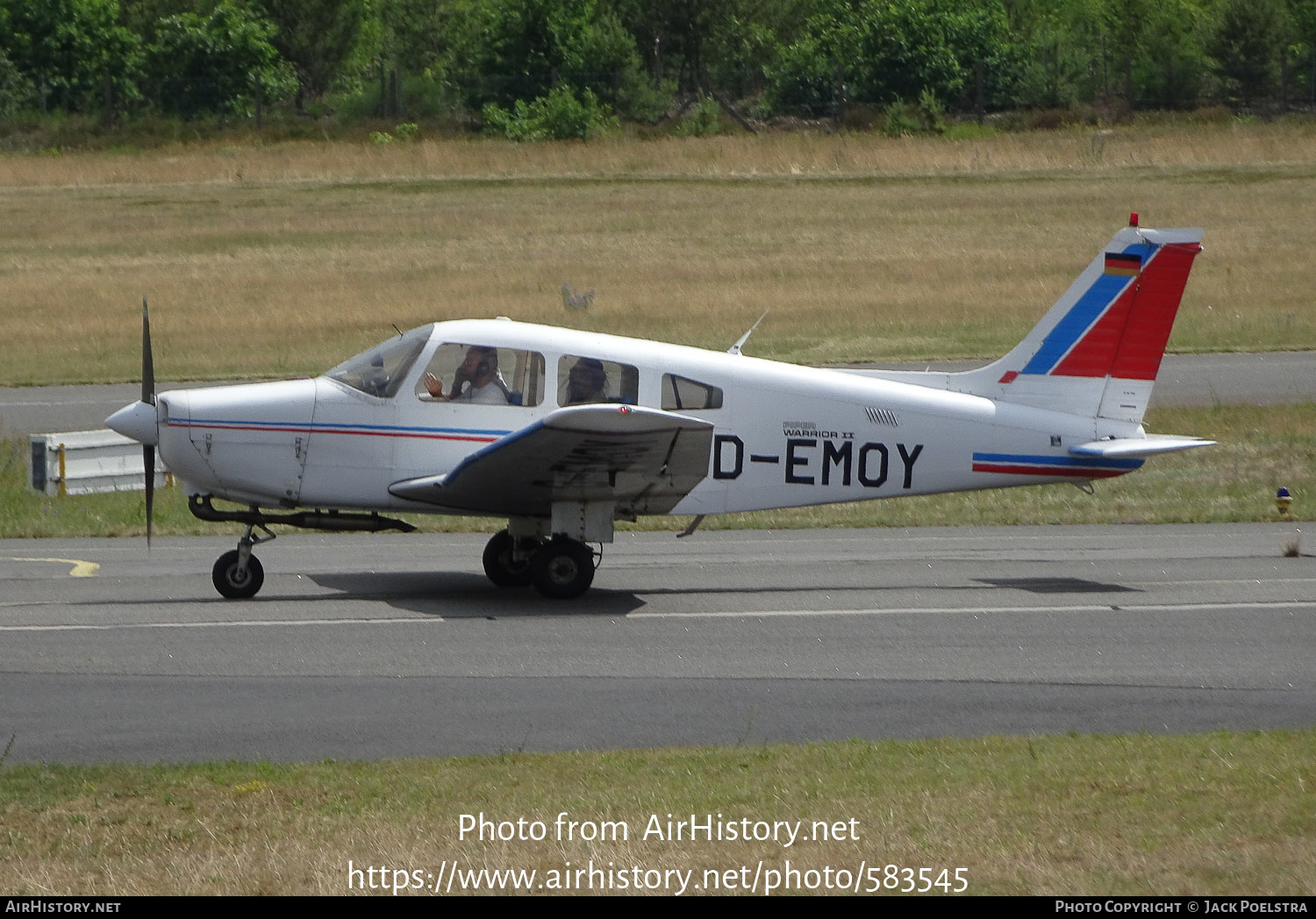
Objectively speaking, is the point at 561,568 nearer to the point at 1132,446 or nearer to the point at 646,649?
the point at 646,649

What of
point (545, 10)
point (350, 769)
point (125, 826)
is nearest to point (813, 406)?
point (350, 769)

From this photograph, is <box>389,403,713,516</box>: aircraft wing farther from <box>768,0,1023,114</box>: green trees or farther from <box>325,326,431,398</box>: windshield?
<box>768,0,1023,114</box>: green trees

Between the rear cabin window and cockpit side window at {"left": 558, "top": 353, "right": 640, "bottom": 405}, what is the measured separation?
26 cm

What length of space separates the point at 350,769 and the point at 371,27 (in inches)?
2985

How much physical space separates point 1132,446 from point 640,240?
33.6m

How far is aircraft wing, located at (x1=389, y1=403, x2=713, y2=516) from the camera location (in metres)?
11.0

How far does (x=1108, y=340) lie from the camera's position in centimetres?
1318

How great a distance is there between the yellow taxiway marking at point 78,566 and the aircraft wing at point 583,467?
3.58 meters

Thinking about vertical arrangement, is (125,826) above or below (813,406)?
below

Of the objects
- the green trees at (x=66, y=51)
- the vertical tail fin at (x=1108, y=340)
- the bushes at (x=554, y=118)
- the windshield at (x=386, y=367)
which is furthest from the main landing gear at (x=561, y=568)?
the green trees at (x=66, y=51)

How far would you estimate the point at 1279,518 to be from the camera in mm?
17062

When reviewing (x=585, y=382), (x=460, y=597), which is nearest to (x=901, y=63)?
(x=585, y=382)
